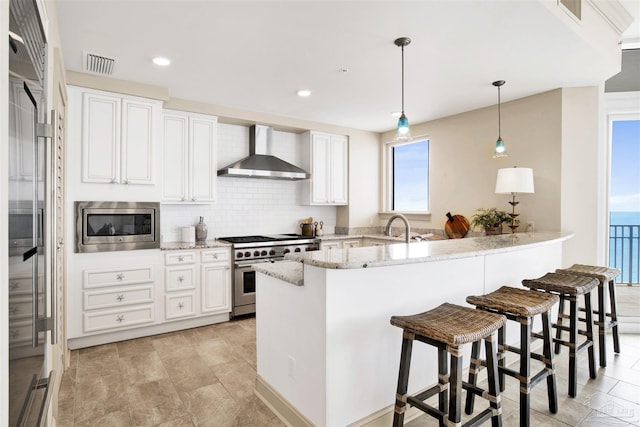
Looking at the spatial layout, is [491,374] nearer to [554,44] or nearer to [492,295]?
[492,295]

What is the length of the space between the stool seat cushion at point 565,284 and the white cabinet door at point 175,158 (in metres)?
3.62

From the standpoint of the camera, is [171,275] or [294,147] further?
[294,147]

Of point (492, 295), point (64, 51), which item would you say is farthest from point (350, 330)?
point (64, 51)

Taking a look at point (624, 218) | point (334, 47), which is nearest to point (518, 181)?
point (624, 218)

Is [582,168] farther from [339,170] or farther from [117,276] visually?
[117,276]

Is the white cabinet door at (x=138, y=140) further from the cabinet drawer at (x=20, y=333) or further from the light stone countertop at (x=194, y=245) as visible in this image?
the cabinet drawer at (x=20, y=333)

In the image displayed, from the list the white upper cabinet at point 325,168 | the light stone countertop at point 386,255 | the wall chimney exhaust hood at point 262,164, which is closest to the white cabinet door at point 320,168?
the white upper cabinet at point 325,168

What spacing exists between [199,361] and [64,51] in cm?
277

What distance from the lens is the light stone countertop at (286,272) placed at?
2.07 m

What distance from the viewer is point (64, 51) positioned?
2900 millimetres

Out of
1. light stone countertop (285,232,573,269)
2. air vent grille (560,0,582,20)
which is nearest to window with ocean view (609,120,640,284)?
air vent grille (560,0,582,20)

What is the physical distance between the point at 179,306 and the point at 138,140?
5.86 feet

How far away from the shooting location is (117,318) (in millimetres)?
3529

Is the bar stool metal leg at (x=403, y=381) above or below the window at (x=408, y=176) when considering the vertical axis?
below
